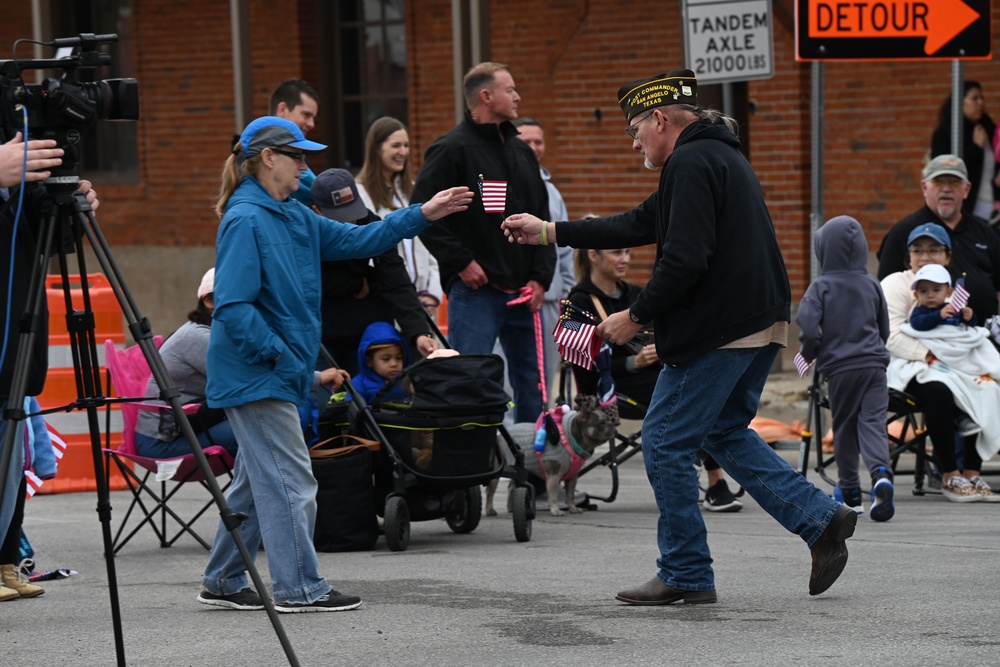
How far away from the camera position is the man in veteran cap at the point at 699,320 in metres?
6.28

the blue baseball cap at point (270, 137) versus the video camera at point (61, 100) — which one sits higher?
the video camera at point (61, 100)

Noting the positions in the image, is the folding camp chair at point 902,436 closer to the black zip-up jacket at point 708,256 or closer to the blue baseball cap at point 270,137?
the black zip-up jacket at point 708,256

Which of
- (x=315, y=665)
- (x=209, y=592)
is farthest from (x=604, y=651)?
(x=209, y=592)

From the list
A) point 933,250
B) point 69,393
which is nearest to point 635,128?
point 933,250

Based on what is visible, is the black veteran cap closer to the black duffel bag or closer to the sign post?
the black duffel bag

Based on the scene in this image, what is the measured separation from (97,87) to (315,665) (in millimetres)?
2114

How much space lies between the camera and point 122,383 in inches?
336

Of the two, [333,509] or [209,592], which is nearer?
[209,592]

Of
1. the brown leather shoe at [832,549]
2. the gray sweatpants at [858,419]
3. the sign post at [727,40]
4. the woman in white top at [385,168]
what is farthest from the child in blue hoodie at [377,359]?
the sign post at [727,40]

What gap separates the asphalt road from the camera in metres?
5.82

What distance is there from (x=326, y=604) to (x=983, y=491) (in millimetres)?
4503

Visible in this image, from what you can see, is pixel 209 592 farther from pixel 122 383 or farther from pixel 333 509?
pixel 122 383

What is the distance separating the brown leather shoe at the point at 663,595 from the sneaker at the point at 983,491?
3.48 metres

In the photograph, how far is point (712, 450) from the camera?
664cm
